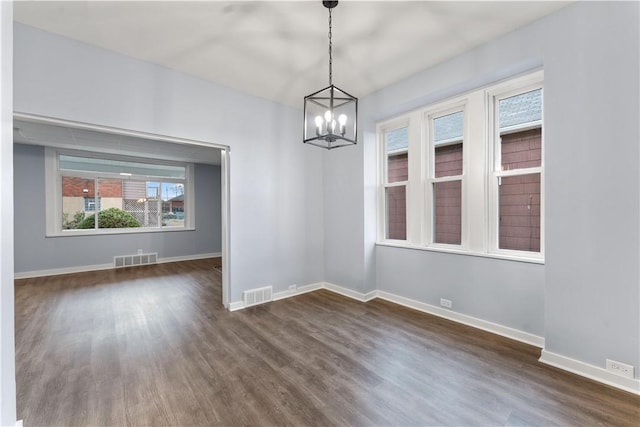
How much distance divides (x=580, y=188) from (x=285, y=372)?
295 centimetres

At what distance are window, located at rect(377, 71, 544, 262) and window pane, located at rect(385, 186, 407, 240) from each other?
2cm

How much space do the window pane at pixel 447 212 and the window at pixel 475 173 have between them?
0.04ft

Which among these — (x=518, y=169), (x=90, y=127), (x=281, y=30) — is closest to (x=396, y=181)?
(x=518, y=169)

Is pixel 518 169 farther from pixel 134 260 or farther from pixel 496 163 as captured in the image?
pixel 134 260

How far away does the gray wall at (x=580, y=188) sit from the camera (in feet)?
6.64

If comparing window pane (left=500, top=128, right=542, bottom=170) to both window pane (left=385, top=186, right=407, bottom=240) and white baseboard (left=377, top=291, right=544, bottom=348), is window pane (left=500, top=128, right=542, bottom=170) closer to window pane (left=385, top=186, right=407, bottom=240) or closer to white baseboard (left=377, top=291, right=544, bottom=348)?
window pane (left=385, top=186, right=407, bottom=240)

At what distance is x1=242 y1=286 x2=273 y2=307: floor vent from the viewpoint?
3869 mm

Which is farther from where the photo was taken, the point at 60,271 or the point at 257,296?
the point at 60,271

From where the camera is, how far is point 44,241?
5.66 metres

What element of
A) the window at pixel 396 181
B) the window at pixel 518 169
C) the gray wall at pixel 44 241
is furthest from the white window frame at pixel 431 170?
the gray wall at pixel 44 241

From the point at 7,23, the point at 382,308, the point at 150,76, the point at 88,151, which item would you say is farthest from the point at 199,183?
the point at 7,23

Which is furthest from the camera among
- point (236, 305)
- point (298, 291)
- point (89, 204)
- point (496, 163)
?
point (89, 204)

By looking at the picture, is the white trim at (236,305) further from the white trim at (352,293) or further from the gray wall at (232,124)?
the white trim at (352,293)

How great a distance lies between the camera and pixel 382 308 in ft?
12.4
